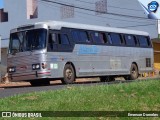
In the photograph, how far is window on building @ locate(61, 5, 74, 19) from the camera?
52.5m

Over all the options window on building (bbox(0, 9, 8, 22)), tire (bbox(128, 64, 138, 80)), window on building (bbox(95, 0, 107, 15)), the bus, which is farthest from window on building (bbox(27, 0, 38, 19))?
the bus

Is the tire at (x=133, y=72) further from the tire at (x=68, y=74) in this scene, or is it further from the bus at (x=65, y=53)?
the tire at (x=68, y=74)

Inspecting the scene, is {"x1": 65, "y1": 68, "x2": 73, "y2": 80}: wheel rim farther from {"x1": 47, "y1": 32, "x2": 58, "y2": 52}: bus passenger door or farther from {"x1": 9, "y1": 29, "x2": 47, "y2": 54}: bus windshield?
{"x1": 9, "y1": 29, "x2": 47, "y2": 54}: bus windshield

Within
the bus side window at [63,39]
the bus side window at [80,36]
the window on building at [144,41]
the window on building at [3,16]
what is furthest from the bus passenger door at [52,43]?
the window on building at [3,16]

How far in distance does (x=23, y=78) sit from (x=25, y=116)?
468 inches

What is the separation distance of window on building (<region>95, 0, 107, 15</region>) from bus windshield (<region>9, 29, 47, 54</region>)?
1133 inches

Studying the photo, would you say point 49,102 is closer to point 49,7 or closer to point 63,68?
point 63,68

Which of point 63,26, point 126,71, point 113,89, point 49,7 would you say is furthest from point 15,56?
point 49,7

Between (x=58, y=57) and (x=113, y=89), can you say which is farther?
(x=58, y=57)

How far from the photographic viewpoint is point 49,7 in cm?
5453

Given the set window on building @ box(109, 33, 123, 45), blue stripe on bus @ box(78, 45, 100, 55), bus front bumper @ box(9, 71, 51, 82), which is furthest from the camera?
window on building @ box(109, 33, 123, 45)

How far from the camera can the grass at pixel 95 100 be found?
8758 millimetres

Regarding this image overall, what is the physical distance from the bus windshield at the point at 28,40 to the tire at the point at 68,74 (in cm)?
178

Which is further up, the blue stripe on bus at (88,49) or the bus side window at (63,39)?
the bus side window at (63,39)
